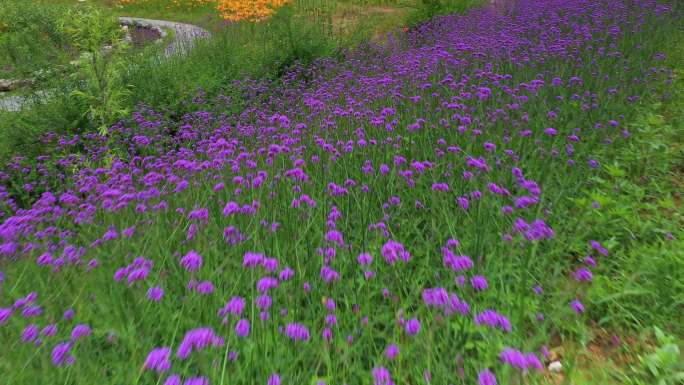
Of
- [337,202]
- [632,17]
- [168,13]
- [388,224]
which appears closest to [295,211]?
[337,202]

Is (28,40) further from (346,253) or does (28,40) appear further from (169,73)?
(346,253)

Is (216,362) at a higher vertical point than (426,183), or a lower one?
higher

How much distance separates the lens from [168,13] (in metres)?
22.1

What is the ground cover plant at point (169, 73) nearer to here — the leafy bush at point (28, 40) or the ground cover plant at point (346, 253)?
the leafy bush at point (28, 40)

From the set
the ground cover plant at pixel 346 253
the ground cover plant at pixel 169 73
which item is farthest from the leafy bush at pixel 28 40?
the ground cover plant at pixel 346 253

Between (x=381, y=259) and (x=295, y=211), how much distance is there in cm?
65

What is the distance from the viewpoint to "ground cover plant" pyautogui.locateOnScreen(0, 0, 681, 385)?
156cm

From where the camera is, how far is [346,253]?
222 centimetres

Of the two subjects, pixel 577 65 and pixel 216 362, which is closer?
pixel 216 362

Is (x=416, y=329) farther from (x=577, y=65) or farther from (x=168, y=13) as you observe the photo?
(x=168, y=13)

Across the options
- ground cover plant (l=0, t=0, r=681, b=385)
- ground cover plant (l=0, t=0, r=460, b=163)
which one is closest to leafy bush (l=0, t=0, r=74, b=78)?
ground cover plant (l=0, t=0, r=460, b=163)

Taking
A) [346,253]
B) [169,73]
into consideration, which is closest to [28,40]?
[169,73]

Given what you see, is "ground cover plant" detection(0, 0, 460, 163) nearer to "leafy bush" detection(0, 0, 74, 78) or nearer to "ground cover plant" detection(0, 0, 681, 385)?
"leafy bush" detection(0, 0, 74, 78)

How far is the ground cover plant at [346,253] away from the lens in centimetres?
156
